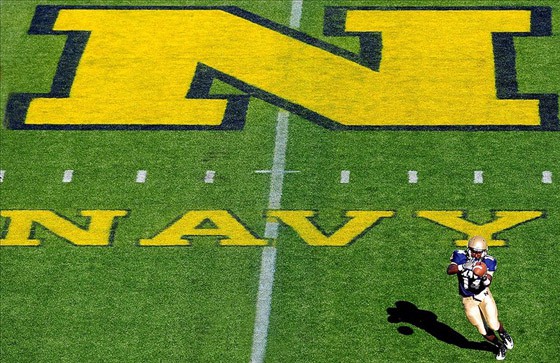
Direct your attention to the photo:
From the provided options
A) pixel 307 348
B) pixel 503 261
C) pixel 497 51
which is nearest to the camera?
pixel 307 348

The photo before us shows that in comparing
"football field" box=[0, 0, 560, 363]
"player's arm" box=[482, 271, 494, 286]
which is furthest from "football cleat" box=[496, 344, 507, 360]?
"player's arm" box=[482, 271, 494, 286]

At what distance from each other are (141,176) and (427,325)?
Answer: 4817 millimetres

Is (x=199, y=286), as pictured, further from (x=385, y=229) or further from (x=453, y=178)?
(x=453, y=178)

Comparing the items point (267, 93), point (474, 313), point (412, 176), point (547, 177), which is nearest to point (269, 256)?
point (412, 176)

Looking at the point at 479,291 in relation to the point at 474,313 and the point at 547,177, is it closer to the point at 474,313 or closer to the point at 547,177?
the point at 474,313

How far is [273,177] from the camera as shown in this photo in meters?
18.7

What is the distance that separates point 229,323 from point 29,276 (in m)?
2.70

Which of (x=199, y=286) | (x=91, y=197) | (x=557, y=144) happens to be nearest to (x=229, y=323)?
(x=199, y=286)

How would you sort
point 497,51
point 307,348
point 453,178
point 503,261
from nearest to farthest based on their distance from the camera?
point 307,348
point 503,261
point 453,178
point 497,51

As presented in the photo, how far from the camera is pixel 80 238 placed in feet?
58.4

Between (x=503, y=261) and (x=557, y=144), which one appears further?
(x=557, y=144)

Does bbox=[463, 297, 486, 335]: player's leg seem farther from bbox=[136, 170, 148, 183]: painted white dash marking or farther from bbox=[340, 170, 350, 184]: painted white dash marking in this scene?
bbox=[136, 170, 148, 183]: painted white dash marking

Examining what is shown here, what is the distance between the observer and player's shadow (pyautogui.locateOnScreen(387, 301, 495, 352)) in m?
15.9

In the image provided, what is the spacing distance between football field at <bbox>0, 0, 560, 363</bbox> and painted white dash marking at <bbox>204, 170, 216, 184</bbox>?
14cm
